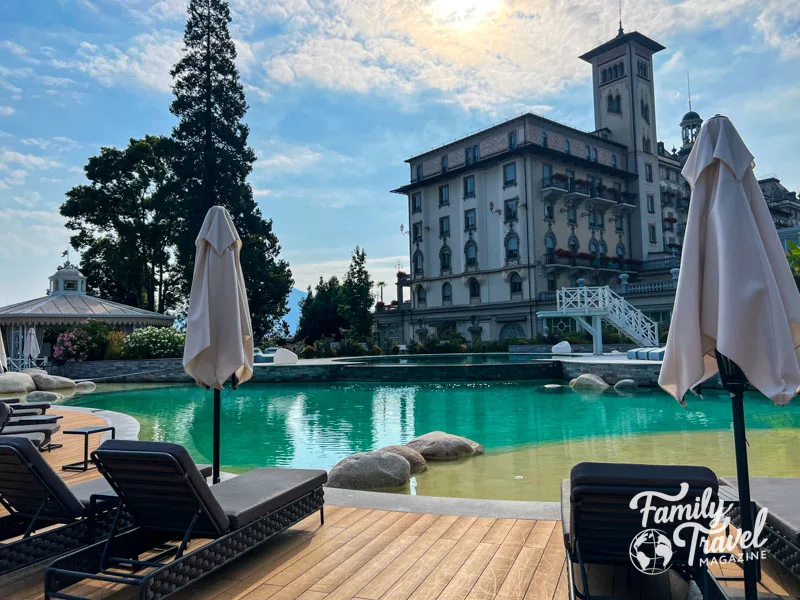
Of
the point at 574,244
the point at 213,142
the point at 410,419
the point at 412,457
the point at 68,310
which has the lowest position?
the point at 410,419

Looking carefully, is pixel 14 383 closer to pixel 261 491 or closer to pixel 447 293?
pixel 261 491

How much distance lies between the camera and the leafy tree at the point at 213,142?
100 feet

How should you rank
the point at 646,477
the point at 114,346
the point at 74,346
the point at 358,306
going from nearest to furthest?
1. the point at 646,477
2. the point at 74,346
3. the point at 114,346
4. the point at 358,306

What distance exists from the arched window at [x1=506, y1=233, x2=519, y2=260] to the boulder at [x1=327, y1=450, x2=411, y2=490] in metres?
32.0

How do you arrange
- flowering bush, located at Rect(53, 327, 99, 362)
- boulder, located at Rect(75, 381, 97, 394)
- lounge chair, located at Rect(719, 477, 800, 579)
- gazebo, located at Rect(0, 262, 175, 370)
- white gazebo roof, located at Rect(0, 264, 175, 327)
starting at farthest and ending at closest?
white gazebo roof, located at Rect(0, 264, 175, 327) → gazebo, located at Rect(0, 262, 175, 370) → flowering bush, located at Rect(53, 327, 99, 362) → boulder, located at Rect(75, 381, 97, 394) → lounge chair, located at Rect(719, 477, 800, 579)

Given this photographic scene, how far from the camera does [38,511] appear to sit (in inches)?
125

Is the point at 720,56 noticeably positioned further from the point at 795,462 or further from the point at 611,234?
the point at 611,234

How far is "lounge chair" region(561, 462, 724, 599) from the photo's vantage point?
239 cm

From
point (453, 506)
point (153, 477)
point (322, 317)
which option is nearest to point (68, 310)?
point (322, 317)

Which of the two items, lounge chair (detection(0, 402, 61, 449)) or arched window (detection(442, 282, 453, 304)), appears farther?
arched window (detection(442, 282, 453, 304))

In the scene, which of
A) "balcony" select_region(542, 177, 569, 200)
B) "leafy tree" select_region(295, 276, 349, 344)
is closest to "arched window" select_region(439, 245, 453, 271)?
"leafy tree" select_region(295, 276, 349, 344)

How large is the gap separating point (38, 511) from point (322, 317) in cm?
3772

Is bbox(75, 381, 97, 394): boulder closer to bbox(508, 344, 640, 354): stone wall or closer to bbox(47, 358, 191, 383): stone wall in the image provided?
bbox(47, 358, 191, 383): stone wall

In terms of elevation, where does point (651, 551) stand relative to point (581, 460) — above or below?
above
